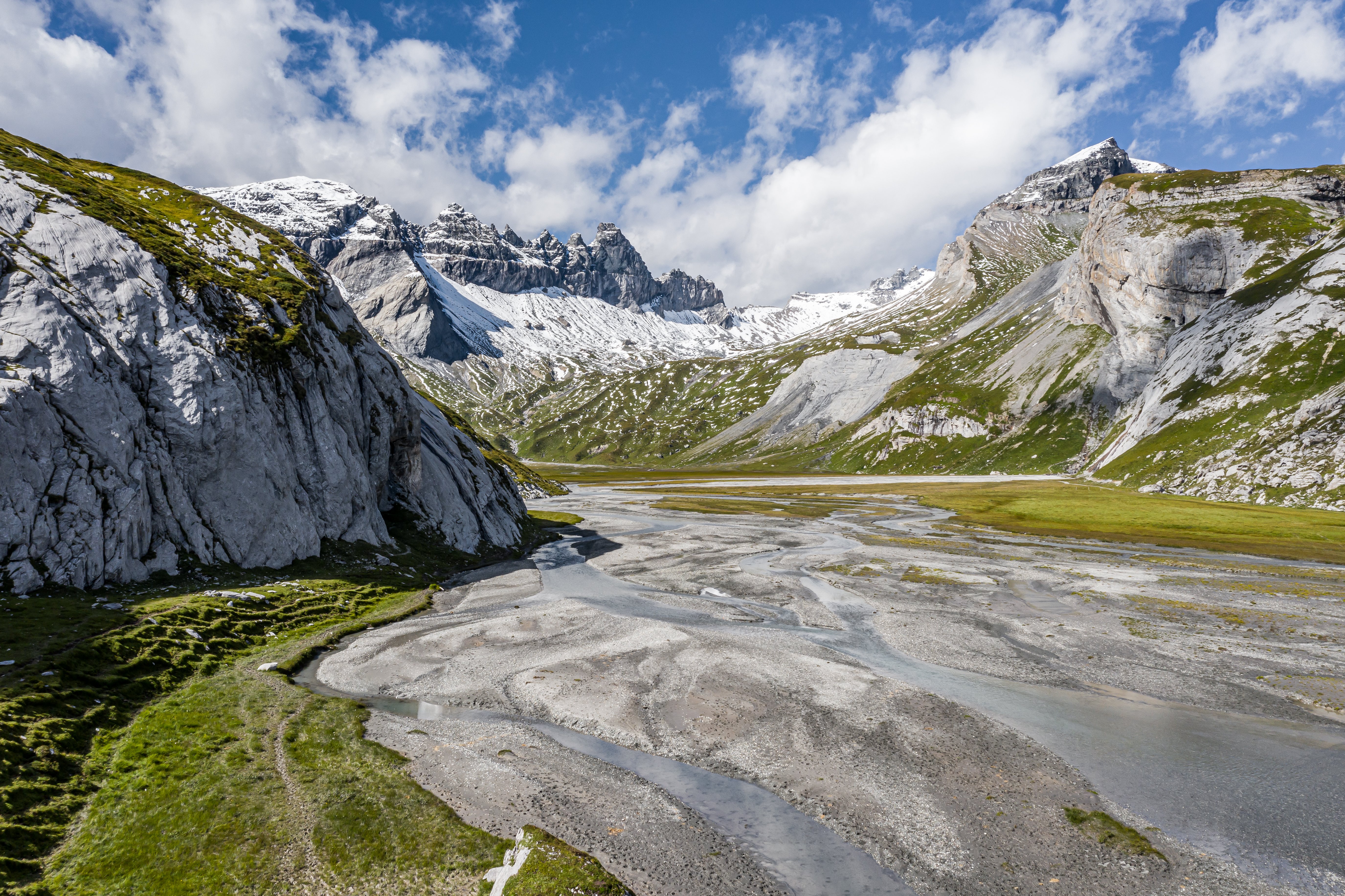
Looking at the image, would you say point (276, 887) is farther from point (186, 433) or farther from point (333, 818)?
point (186, 433)

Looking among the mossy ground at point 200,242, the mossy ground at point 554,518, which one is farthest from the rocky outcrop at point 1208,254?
the mossy ground at point 200,242

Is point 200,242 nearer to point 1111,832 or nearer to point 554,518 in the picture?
point 554,518

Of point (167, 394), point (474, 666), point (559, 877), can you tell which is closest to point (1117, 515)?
point (474, 666)

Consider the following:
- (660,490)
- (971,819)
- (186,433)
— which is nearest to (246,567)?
(186,433)

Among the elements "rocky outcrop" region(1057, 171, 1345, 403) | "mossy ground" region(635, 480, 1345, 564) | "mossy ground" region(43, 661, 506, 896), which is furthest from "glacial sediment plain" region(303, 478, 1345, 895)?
"rocky outcrop" region(1057, 171, 1345, 403)

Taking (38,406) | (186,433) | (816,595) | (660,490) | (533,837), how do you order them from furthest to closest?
(660,490) < (816,595) < (186,433) < (38,406) < (533,837)

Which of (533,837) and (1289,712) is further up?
(533,837)

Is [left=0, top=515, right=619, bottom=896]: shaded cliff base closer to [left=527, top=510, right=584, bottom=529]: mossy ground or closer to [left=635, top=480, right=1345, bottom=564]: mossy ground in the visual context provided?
[left=527, top=510, right=584, bottom=529]: mossy ground
